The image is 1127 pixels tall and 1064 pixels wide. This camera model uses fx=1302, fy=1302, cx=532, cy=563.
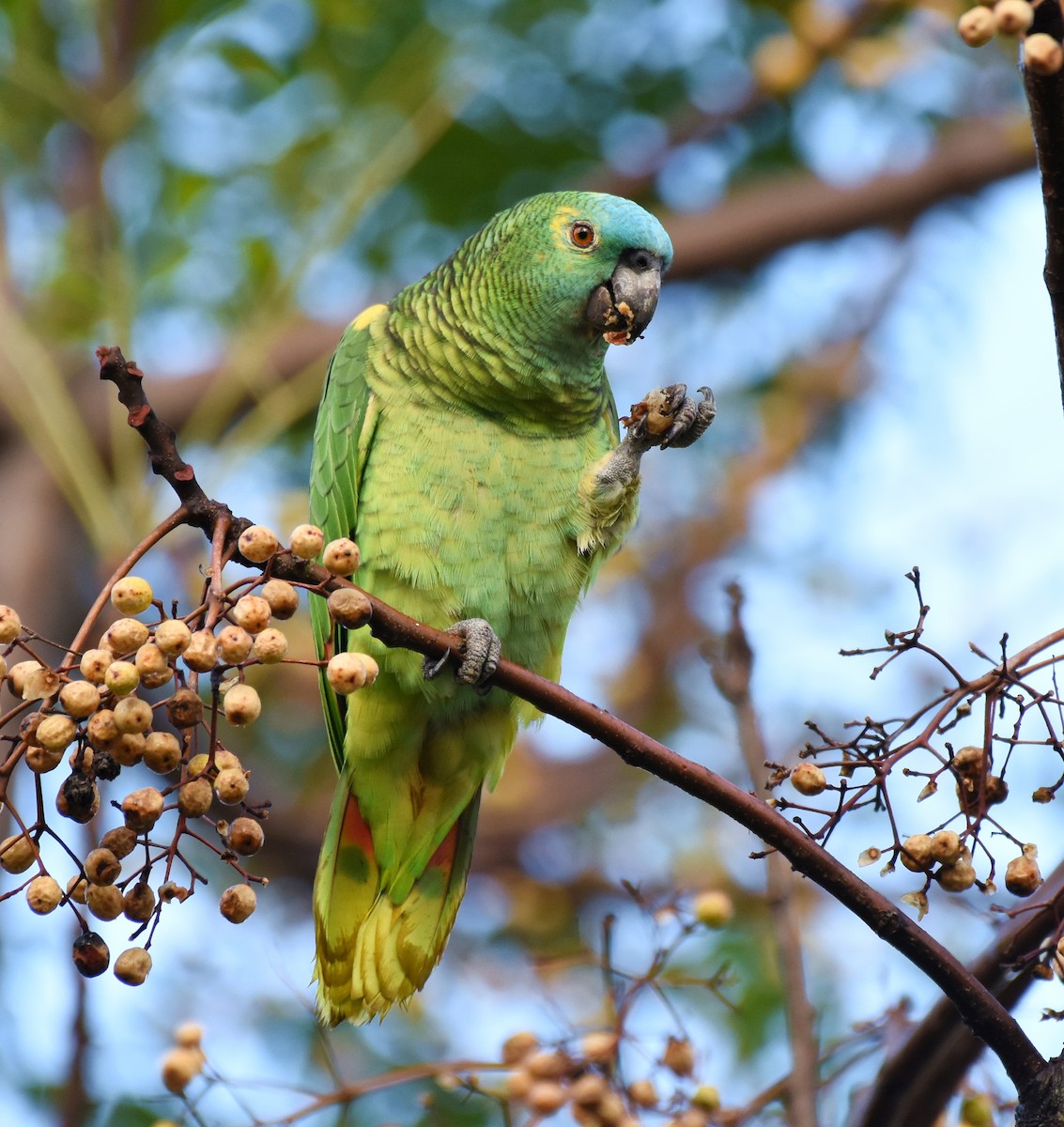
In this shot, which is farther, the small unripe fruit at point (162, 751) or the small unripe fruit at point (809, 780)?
the small unripe fruit at point (809, 780)

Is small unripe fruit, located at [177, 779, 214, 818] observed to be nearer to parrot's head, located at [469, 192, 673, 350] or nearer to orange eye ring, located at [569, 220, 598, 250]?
parrot's head, located at [469, 192, 673, 350]

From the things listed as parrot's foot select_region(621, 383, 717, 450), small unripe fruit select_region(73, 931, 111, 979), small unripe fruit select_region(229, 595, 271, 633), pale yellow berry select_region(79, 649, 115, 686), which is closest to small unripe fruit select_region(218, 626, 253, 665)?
small unripe fruit select_region(229, 595, 271, 633)

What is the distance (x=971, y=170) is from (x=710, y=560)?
1.85 metres

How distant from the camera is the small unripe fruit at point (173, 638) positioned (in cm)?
147

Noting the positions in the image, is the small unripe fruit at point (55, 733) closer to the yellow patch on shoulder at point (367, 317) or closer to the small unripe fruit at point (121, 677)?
the small unripe fruit at point (121, 677)

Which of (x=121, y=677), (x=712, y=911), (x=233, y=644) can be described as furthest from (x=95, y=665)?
(x=712, y=911)

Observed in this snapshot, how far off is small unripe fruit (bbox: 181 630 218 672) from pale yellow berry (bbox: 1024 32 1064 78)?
3.50 ft

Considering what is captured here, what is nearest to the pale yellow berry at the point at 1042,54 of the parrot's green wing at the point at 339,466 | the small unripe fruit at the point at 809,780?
the small unripe fruit at the point at 809,780

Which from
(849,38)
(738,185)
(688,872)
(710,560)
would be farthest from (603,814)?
(849,38)

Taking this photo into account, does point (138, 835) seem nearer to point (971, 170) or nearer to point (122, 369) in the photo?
point (122, 369)

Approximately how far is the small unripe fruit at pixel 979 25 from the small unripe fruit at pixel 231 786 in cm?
118

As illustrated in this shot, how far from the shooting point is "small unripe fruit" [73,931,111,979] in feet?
5.13

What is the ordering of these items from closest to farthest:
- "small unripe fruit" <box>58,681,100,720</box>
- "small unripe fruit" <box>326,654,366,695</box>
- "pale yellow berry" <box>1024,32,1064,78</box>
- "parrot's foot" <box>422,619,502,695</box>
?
"pale yellow berry" <box>1024,32,1064,78</box>
"small unripe fruit" <box>58,681,100,720</box>
"small unripe fruit" <box>326,654,366,695</box>
"parrot's foot" <box>422,619,502,695</box>

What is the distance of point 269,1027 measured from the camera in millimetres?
4645
